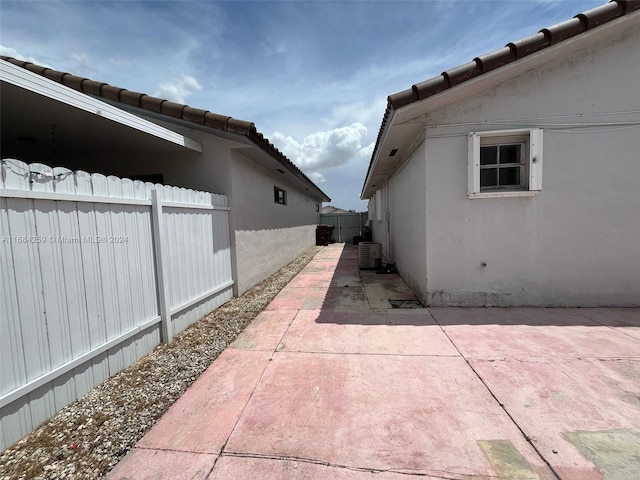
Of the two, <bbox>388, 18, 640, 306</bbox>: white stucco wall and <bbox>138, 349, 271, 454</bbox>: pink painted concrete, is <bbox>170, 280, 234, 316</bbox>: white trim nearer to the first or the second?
<bbox>138, 349, 271, 454</bbox>: pink painted concrete

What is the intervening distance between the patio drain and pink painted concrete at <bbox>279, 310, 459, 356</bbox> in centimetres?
27

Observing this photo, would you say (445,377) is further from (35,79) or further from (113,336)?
(35,79)

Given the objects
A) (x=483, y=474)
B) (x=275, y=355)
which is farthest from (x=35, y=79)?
(x=483, y=474)

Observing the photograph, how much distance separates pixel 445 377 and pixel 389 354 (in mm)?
648

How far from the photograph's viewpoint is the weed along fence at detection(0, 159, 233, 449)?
204 centimetres

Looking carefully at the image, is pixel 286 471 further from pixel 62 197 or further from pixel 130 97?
pixel 130 97

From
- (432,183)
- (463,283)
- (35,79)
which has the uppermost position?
(35,79)

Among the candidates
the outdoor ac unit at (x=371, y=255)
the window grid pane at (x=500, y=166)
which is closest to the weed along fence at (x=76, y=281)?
the window grid pane at (x=500, y=166)

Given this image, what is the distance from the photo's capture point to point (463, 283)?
4.68m

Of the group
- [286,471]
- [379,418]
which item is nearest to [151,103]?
[286,471]

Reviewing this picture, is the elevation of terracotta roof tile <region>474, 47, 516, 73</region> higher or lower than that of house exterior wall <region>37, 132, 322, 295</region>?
higher

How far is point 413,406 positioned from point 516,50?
15.8 ft

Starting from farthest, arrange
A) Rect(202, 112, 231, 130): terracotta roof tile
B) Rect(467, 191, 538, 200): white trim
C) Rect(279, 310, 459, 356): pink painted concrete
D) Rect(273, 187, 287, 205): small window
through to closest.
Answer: Rect(273, 187, 287, 205): small window
Rect(202, 112, 231, 130): terracotta roof tile
Rect(467, 191, 538, 200): white trim
Rect(279, 310, 459, 356): pink painted concrete

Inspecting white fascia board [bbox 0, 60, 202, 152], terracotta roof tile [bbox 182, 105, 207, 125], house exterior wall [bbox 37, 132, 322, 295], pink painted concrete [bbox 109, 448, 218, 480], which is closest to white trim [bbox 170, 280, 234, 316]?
house exterior wall [bbox 37, 132, 322, 295]
